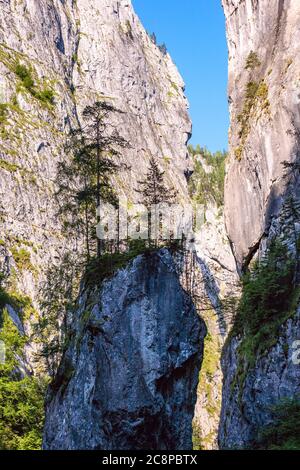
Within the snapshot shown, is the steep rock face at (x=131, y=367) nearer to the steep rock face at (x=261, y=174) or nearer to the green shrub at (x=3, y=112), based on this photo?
the steep rock face at (x=261, y=174)

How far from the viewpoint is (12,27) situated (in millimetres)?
100062

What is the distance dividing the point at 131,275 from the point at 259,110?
32466 millimetres

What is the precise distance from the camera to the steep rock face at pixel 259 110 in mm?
48594

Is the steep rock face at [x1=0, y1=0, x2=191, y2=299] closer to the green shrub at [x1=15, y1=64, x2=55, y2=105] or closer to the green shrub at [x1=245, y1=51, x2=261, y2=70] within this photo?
the green shrub at [x1=15, y1=64, x2=55, y2=105]

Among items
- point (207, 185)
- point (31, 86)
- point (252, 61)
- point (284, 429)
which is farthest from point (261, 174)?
point (207, 185)

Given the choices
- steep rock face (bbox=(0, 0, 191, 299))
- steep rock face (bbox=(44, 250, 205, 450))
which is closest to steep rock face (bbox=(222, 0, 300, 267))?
steep rock face (bbox=(0, 0, 191, 299))

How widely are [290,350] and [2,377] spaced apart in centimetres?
1981

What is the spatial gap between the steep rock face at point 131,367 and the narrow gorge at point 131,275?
0.24ft

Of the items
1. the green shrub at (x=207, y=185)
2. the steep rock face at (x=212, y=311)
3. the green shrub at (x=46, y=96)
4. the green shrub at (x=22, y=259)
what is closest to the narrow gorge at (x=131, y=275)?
the green shrub at (x=22, y=259)

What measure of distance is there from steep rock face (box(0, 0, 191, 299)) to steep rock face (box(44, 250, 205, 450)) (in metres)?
24.6

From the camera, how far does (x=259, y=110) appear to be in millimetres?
54438
